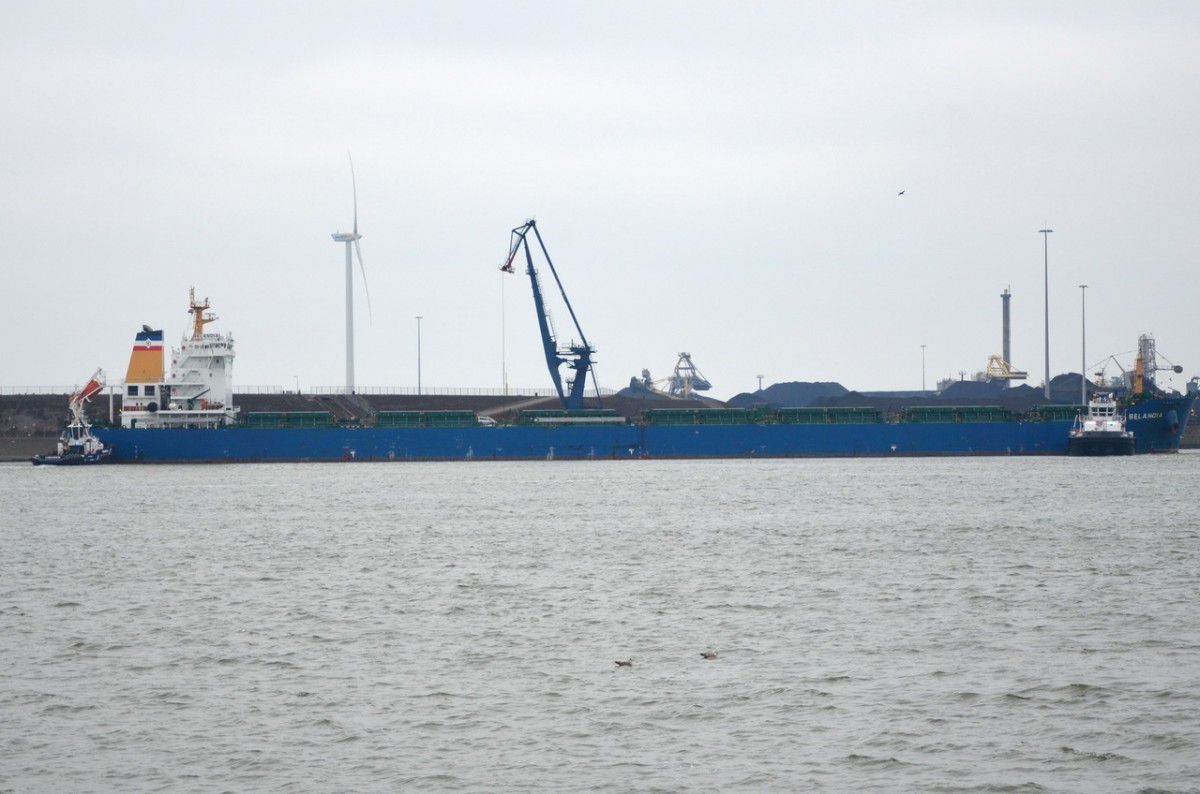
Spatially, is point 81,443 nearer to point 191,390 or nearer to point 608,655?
point 191,390

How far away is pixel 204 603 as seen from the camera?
2444cm

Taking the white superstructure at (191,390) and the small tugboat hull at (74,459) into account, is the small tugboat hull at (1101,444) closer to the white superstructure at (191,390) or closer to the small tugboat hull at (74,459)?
the white superstructure at (191,390)

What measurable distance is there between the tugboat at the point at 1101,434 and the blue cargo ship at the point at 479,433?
204 centimetres

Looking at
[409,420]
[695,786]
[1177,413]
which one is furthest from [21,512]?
[1177,413]

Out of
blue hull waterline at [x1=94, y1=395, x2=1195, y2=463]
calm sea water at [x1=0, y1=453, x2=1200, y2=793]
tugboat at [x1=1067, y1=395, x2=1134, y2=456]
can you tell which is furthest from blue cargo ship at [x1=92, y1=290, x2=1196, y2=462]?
calm sea water at [x1=0, y1=453, x2=1200, y2=793]

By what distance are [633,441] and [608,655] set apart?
60.0 m

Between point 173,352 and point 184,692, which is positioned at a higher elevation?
point 173,352

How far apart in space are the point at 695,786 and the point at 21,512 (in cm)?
4206

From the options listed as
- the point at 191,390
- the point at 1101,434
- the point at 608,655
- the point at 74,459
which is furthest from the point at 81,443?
the point at 608,655

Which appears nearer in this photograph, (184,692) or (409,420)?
(184,692)

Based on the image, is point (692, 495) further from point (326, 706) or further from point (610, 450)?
point (326, 706)

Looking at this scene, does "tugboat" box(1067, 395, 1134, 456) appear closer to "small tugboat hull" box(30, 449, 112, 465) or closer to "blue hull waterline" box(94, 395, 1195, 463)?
"blue hull waterline" box(94, 395, 1195, 463)

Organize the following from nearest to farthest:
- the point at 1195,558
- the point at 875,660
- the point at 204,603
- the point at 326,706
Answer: the point at 326,706, the point at 875,660, the point at 204,603, the point at 1195,558

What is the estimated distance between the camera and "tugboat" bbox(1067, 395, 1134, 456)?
75031 millimetres
